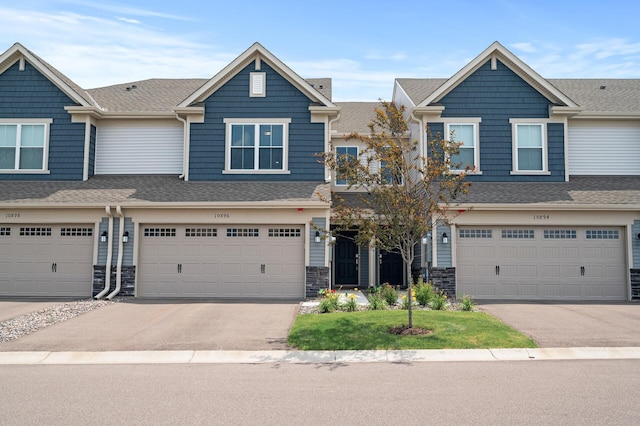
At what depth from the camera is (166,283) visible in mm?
17172

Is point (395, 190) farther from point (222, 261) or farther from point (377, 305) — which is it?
point (222, 261)

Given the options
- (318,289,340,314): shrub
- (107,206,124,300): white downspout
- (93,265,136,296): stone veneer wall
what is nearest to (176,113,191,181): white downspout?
(107,206,124,300): white downspout

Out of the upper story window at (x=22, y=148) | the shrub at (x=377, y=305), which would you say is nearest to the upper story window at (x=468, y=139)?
the shrub at (x=377, y=305)

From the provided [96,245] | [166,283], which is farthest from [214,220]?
[96,245]

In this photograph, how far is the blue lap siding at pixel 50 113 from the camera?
19.0 metres

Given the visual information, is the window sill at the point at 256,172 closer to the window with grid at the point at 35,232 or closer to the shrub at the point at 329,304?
the shrub at the point at 329,304

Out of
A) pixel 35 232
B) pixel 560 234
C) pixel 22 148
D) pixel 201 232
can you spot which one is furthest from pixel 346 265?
pixel 22 148

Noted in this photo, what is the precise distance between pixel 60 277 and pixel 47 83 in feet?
23.6

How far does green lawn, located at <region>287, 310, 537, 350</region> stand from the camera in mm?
10492

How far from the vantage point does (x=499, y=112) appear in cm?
1891

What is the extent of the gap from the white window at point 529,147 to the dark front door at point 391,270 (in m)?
5.81

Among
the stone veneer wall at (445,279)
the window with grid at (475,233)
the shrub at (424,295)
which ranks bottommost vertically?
the shrub at (424,295)

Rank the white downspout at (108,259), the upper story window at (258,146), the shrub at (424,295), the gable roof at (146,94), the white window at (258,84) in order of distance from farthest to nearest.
Result: the gable roof at (146,94), the white window at (258,84), the upper story window at (258,146), the white downspout at (108,259), the shrub at (424,295)

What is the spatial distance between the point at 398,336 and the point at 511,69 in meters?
12.4
